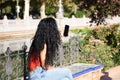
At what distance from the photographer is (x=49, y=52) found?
4.57m

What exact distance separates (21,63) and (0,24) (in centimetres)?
3229

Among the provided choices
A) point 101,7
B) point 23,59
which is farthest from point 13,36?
point 101,7

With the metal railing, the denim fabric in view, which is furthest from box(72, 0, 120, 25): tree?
the denim fabric

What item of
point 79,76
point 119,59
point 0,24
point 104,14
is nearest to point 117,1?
point 104,14

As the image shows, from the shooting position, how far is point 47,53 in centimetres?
457

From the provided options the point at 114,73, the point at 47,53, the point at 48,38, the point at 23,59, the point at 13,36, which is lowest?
the point at 13,36

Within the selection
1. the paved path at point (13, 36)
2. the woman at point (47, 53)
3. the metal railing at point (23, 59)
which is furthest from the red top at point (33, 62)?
the paved path at point (13, 36)

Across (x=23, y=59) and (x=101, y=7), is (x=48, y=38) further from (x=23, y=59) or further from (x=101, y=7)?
(x=101, y=7)

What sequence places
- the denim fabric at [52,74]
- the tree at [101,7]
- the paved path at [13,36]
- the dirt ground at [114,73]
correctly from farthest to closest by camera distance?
the paved path at [13,36], the dirt ground at [114,73], the tree at [101,7], the denim fabric at [52,74]

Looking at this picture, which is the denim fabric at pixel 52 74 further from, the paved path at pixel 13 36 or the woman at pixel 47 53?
the paved path at pixel 13 36

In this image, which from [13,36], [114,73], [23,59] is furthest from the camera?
[13,36]

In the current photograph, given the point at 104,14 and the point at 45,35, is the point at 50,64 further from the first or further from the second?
the point at 104,14

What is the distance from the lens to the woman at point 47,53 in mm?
4551

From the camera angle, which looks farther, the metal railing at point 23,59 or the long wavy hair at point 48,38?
the metal railing at point 23,59
